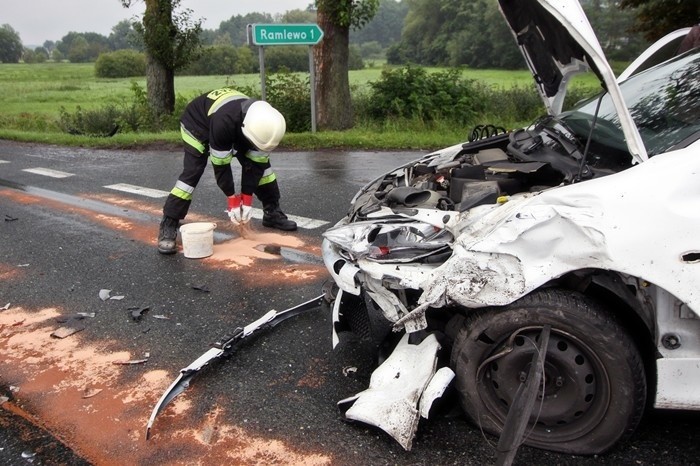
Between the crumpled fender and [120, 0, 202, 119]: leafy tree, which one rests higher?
[120, 0, 202, 119]: leafy tree

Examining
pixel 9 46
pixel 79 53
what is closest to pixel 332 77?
pixel 79 53

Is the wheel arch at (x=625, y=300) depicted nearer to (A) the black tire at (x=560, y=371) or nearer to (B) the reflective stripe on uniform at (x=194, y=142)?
(A) the black tire at (x=560, y=371)

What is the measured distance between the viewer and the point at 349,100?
12.1m

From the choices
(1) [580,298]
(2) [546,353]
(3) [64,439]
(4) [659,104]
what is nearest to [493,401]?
(2) [546,353]

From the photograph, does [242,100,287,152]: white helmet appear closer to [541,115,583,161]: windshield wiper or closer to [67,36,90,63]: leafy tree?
[541,115,583,161]: windshield wiper

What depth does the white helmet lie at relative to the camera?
4699 mm

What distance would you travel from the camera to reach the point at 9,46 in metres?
79.0

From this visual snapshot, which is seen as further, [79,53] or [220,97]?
[79,53]

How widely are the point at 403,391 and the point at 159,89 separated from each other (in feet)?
45.0

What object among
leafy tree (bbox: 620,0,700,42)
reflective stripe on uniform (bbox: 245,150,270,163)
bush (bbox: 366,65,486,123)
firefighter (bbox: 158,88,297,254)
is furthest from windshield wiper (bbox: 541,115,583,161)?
leafy tree (bbox: 620,0,700,42)

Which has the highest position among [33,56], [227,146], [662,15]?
[33,56]

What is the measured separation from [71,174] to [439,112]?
7.47m

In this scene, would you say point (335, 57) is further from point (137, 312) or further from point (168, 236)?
point (137, 312)

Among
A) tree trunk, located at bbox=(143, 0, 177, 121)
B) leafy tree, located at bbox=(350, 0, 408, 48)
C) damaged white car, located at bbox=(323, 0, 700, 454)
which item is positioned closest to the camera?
damaged white car, located at bbox=(323, 0, 700, 454)
